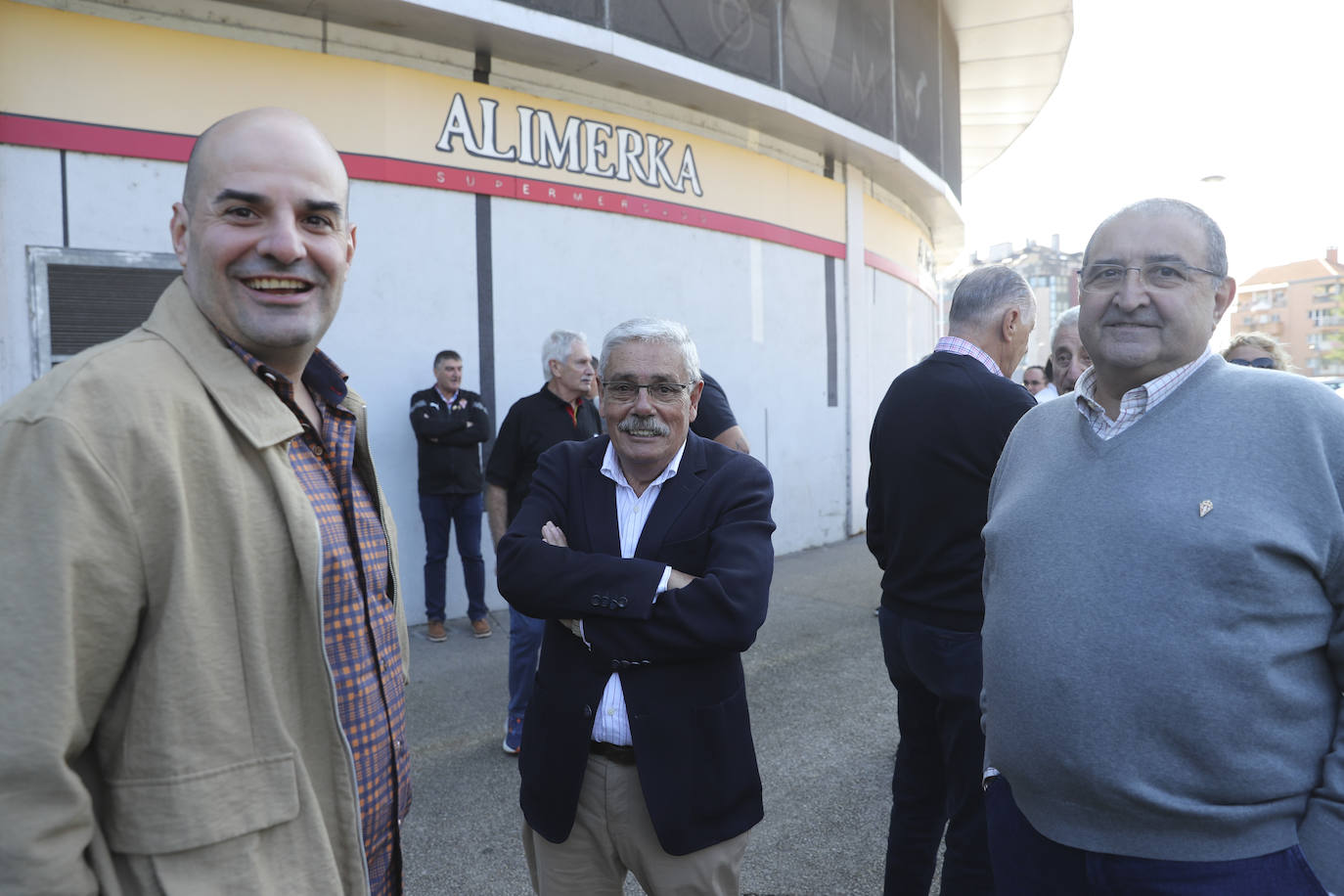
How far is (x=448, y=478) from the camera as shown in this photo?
6121 mm

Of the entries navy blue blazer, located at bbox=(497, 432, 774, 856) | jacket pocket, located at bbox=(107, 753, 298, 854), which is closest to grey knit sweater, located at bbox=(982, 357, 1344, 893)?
navy blue blazer, located at bbox=(497, 432, 774, 856)

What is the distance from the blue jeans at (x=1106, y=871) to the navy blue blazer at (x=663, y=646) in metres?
0.57

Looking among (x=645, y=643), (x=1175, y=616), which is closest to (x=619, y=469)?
(x=645, y=643)

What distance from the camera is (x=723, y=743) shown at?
2.02 m

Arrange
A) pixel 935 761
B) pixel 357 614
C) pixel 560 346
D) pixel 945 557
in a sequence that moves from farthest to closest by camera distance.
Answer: pixel 560 346 → pixel 935 761 → pixel 945 557 → pixel 357 614

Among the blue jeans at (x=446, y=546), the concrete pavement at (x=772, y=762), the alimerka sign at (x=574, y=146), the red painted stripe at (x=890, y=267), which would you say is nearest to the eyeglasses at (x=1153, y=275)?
the concrete pavement at (x=772, y=762)

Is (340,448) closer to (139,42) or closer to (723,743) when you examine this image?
(723,743)

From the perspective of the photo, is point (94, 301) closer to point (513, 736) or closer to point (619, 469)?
point (513, 736)

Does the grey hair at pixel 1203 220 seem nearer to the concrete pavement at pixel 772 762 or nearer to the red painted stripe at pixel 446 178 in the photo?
the concrete pavement at pixel 772 762

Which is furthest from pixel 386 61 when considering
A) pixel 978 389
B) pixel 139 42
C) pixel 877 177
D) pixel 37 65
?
pixel 877 177

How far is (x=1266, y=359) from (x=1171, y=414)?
11.0ft

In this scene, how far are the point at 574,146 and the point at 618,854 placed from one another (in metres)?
6.16

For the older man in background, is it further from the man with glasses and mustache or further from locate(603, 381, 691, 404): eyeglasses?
the man with glasses and mustache

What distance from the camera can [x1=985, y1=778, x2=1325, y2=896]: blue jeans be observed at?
5.01ft
